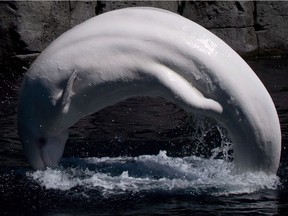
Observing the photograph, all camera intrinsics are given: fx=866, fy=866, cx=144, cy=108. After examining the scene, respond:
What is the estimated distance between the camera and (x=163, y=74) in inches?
287

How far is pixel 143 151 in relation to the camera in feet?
30.1

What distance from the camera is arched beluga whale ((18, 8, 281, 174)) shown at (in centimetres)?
729

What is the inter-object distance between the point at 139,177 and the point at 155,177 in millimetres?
149

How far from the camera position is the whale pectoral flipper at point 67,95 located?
295 inches

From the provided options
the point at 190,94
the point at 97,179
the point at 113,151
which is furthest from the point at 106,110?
the point at 190,94

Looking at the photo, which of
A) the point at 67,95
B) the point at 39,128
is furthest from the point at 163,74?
the point at 39,128

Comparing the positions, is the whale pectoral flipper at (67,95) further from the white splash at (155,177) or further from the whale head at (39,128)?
the white splash at (155,177)

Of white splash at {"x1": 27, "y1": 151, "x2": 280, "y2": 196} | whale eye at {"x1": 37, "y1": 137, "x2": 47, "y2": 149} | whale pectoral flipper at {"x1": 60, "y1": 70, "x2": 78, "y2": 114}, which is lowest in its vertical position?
white splash at {"x1": 27, "y1": 151, "x2": 280, "y2": 196}

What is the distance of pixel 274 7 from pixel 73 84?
8.91 metres

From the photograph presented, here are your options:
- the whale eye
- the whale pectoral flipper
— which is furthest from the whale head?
the whale pectoral flipper

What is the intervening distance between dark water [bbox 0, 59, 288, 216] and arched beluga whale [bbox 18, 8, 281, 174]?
0.37 m

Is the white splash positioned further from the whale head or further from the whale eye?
the whale eye

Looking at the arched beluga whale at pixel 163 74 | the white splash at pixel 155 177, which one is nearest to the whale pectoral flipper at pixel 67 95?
the arched beluga whale at pixel 163 74

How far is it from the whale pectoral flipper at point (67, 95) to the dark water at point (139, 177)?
2.30 ft
